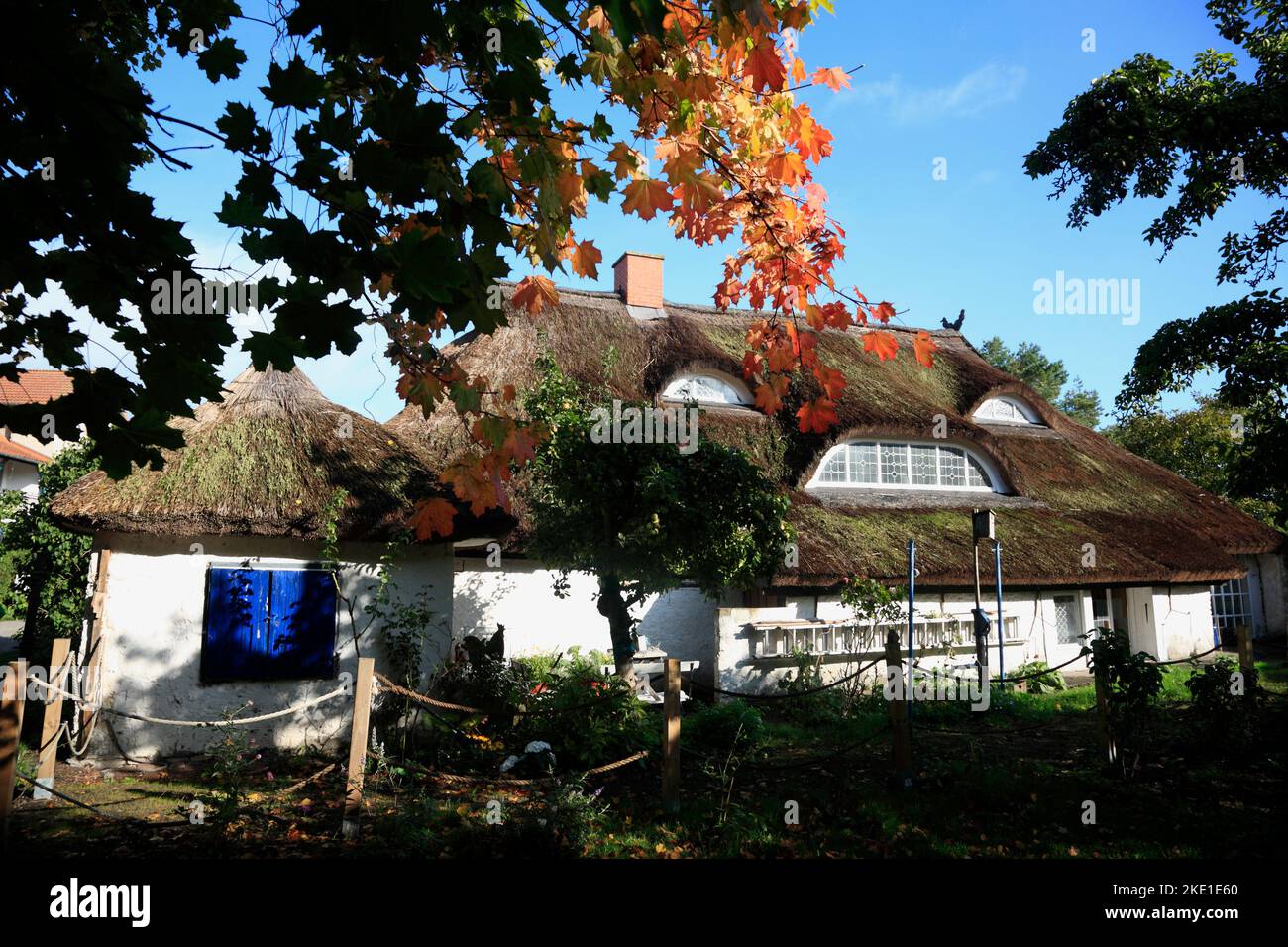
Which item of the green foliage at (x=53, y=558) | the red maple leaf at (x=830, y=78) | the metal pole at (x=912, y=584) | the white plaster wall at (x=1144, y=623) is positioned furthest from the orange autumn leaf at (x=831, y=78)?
the white plaster wall at (x=1144, y=623)

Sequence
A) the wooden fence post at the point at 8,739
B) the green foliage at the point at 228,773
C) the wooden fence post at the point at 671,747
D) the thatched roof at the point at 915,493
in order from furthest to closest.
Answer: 1. the thatched roof at the point at 915,493
2. the wooden fence post at the point at 671,747
3. the green foliage at the point at 228,773
4. the wooden fence post at the point at 8,739

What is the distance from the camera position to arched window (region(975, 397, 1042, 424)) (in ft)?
53.8

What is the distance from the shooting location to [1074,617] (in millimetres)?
13461

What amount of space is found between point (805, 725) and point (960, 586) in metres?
4.49

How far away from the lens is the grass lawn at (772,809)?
4.62 metres

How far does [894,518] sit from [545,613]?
5866 millimetres

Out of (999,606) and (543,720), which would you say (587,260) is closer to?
(543,720)

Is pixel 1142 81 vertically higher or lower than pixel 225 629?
higher

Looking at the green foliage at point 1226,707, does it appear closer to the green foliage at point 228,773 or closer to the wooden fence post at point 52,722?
the green foliage at point 228,773

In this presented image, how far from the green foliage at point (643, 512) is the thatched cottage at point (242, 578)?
163cm

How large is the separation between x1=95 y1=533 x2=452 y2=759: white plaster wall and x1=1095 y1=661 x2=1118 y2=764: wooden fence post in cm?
674

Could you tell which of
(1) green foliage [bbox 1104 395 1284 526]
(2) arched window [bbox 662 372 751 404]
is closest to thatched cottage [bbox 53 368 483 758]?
(2) arched window [bbox 662 372 751 404]
